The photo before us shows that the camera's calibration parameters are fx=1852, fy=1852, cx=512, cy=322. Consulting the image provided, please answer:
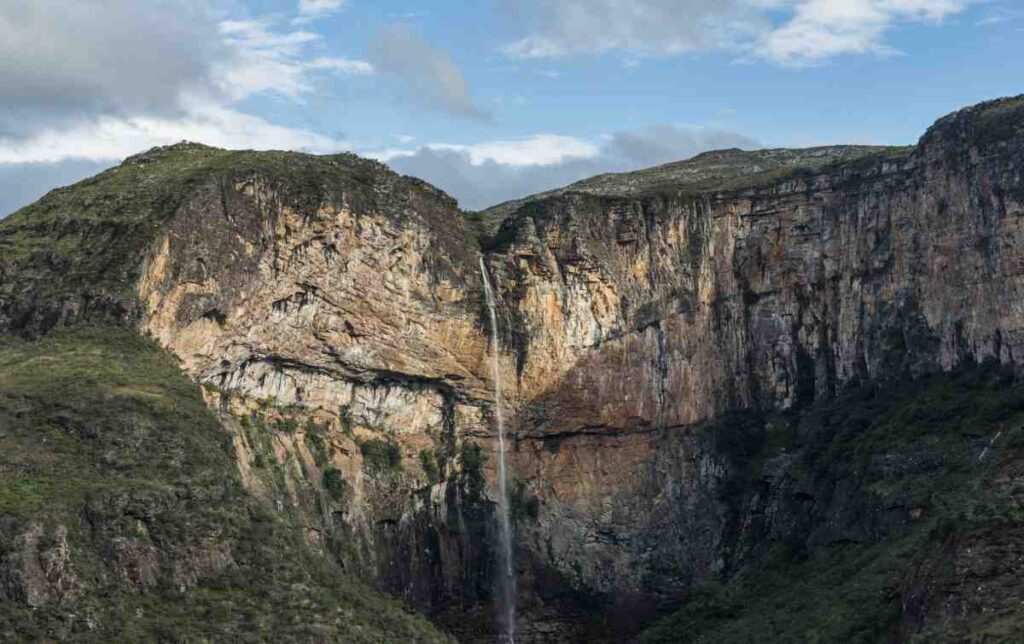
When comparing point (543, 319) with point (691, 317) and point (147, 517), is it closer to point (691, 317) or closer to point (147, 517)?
point (691, 317)

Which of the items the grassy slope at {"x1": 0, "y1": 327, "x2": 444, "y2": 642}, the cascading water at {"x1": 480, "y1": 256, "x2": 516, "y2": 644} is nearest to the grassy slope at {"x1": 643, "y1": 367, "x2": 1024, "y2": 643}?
the cascading water at {"x1": 480, "y1": 256, "x2": 516, "y2": 644}

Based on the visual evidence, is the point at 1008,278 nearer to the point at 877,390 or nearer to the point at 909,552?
the point at 877,390

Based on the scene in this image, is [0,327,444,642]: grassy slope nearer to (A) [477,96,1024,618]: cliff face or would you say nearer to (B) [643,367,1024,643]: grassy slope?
(B) [643,367,1024,643]: grassy slope

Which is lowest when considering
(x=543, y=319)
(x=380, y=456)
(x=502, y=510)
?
(x=502, y=510)

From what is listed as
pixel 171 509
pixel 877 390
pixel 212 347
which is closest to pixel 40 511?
pixel 171 509

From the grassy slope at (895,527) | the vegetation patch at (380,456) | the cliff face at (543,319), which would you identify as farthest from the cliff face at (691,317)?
the vegetation patch at (380,456)

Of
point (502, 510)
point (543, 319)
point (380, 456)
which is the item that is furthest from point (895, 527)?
point (380, 456)
